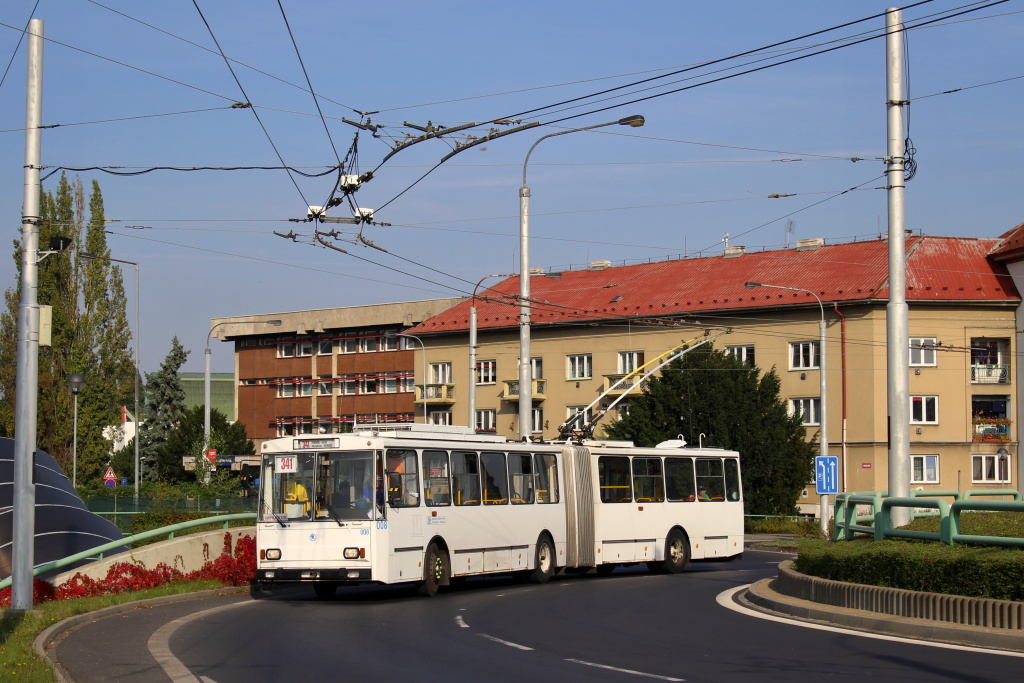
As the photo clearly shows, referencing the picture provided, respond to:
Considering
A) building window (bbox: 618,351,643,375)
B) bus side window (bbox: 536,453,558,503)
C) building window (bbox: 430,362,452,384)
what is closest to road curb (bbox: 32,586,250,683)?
bus side window (bbox: 536,453,558,503)

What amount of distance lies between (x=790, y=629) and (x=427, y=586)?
7236mm

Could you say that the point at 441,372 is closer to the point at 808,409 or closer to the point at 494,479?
the point at 808,409

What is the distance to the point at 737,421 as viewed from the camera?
5250 cm

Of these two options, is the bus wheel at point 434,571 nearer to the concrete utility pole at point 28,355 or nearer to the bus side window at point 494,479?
the bus side window at point 494,479

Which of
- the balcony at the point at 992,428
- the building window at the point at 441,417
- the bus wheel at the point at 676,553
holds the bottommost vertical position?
the bus wheel at the point at 676,553

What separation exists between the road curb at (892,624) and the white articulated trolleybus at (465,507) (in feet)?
17.6

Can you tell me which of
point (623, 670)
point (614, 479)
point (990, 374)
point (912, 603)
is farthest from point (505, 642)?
point (990, 374)

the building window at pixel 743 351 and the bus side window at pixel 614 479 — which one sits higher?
the building window at pixel 743 351

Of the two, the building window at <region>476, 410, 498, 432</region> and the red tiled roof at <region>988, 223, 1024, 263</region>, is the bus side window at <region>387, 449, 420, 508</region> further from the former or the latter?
the building window at <region>476, 410, 498, 432</region>

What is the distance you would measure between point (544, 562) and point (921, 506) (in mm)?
9533

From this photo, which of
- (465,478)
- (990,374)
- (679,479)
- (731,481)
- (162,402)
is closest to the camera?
(465,478)

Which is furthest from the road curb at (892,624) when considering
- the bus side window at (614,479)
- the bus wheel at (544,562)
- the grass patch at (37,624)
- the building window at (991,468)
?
the building window at (991,468)

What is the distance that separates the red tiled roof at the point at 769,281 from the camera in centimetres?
5603

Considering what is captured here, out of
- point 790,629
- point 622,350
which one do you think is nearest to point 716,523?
point 790,629
